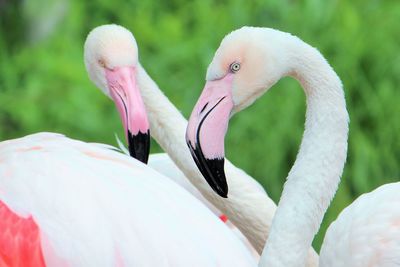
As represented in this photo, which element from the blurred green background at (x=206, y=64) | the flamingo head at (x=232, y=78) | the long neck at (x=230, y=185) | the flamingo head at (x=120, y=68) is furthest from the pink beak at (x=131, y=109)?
the blurred green background at (x=206, y=64)

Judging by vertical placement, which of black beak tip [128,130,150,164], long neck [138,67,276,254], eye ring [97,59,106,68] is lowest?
long neck [138,67,276,254]

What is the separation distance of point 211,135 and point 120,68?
0.64 m

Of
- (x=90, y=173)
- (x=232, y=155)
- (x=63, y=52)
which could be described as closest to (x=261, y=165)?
(x=232, y=155)

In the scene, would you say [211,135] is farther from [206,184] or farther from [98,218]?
[206,184]

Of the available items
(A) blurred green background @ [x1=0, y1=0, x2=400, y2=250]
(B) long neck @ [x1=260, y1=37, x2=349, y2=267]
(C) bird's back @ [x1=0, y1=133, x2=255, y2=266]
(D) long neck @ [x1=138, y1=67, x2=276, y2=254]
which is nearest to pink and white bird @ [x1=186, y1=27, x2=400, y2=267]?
(B) long neck @ [x1=260, y1=37, x2=349, y2=267]

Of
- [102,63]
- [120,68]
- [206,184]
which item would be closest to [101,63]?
[102,63]

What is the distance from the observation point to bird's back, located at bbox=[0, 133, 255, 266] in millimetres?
2719

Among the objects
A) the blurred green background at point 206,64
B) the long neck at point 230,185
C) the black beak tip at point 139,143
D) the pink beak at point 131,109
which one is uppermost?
the pink beak at point 131,109

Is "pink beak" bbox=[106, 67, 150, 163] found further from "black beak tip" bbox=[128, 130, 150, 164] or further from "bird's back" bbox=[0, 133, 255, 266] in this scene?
"bird's back" bbox=[0, 133, 255, 266]

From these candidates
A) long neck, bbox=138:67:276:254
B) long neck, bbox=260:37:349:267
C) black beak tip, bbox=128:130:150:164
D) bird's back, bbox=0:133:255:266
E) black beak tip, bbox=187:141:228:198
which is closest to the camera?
bird's back, bbox=0:133:255:266

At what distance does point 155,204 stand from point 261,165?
2517 mm

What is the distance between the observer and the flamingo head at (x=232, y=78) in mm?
2896

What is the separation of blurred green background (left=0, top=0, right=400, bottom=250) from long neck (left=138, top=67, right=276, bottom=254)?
1.69 metres

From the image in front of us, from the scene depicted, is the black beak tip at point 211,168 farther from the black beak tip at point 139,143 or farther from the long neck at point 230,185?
the long neck at point 230,185
